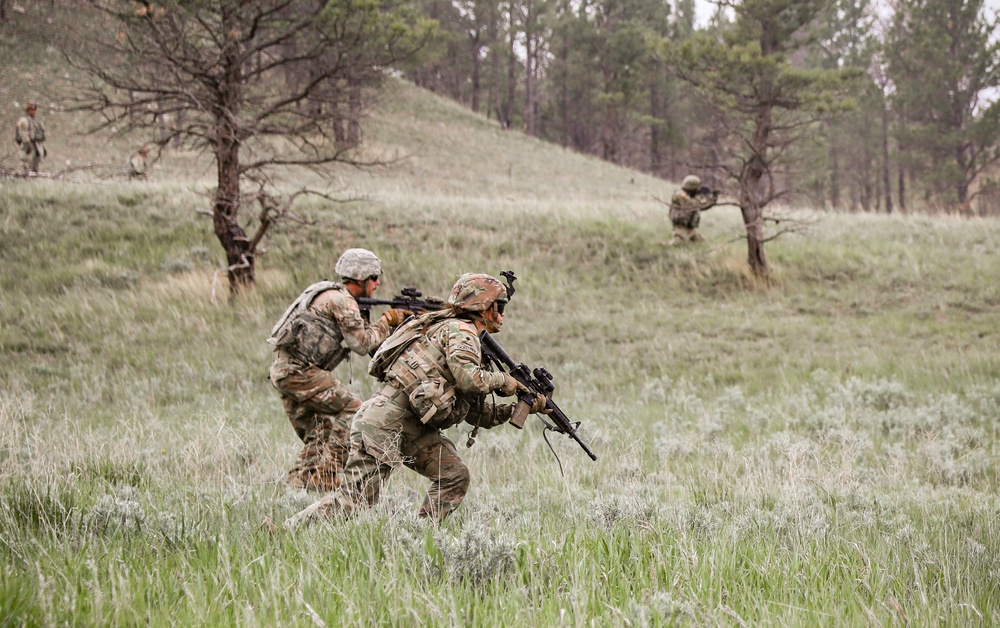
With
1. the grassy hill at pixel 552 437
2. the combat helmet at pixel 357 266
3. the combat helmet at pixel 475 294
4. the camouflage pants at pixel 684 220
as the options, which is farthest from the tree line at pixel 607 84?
the combat helmet at pixel 475 294

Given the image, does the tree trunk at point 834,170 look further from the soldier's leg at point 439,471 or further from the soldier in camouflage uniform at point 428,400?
the soldier's leg at point 439,471

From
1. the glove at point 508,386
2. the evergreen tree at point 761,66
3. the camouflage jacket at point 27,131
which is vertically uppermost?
the evergreen tree at point 761,66

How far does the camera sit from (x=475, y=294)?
15.4ft

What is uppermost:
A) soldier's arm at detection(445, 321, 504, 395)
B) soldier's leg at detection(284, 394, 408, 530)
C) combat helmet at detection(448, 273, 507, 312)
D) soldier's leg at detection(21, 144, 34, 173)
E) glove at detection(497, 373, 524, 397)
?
soldier's leg at detection(21, 144, 34, 173)

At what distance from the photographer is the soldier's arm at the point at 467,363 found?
14.4 feet

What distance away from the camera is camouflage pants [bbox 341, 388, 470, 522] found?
4.50 m

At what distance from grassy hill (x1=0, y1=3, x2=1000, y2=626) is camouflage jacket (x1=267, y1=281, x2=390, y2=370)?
852mm

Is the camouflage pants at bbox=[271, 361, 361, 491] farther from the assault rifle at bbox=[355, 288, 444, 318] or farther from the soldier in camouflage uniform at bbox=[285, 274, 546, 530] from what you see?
the soldier in camouflage uniform at bbox=[285, 274, 546, 530]

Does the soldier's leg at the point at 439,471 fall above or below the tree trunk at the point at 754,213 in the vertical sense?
below

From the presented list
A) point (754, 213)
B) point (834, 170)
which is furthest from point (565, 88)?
point (754, 213)

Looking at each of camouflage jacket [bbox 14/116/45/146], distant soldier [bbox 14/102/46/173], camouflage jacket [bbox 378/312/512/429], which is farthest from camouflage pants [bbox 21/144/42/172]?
camouflage jacket [bbox 378/312/512/429]

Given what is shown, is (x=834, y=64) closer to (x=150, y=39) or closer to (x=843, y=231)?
(x=843, y=231)

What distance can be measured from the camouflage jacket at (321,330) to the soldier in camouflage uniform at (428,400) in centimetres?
120

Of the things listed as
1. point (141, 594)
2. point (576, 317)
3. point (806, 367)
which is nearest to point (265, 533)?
point (141, 594)
